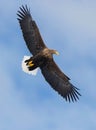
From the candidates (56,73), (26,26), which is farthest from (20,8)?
(56,73)

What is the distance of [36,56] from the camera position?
1114 inches

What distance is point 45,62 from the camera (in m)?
28.5

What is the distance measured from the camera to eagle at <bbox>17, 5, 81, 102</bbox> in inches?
1120

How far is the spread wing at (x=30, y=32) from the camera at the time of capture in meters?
28.7

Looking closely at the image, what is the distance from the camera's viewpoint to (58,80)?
94.8ft

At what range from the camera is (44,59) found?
28.4m

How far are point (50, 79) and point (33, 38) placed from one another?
1458 millimetres

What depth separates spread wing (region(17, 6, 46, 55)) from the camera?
94.2ft

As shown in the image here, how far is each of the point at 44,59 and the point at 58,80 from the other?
3.09 feet

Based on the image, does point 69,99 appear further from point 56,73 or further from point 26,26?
point 26,26

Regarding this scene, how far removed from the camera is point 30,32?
1140 inches

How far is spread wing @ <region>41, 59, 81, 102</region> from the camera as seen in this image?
28586mm

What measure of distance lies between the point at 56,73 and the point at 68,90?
0.72 metres

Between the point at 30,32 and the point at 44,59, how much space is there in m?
1.13
